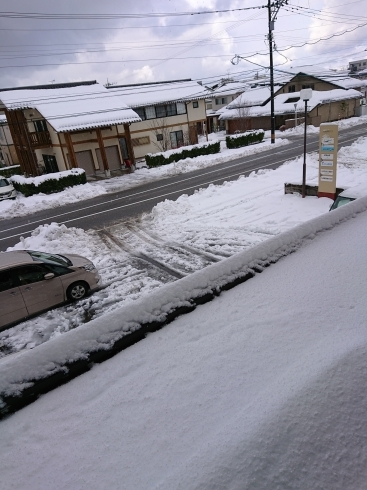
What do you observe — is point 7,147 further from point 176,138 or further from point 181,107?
point 181,107

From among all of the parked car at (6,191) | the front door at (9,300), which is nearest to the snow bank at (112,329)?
the front door at (9,300)

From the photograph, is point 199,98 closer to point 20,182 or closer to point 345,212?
point 20,182

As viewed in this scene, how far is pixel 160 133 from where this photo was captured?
33594mm

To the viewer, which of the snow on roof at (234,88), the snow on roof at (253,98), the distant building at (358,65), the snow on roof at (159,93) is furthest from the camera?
the distant building at (358,65)

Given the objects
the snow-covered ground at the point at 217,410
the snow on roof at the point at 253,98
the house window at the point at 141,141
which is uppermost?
the snow on roof at the point at 253,98

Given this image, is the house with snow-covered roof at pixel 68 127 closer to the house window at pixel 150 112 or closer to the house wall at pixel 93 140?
the house wall at pixel 93 140

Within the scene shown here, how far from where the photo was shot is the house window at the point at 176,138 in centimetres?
3466

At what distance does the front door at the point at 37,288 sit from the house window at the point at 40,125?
80.1ft

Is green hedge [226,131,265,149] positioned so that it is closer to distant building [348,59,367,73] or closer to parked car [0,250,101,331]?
parked car [0,250,101,331]

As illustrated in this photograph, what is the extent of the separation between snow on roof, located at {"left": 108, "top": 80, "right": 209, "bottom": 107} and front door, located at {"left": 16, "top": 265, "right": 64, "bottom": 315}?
28225 millimetres

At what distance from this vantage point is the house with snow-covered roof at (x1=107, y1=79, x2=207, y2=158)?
32.7 metres

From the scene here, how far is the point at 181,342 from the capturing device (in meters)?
2.39

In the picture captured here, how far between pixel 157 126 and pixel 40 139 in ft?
37.6

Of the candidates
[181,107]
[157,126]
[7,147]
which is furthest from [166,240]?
[7,147]
